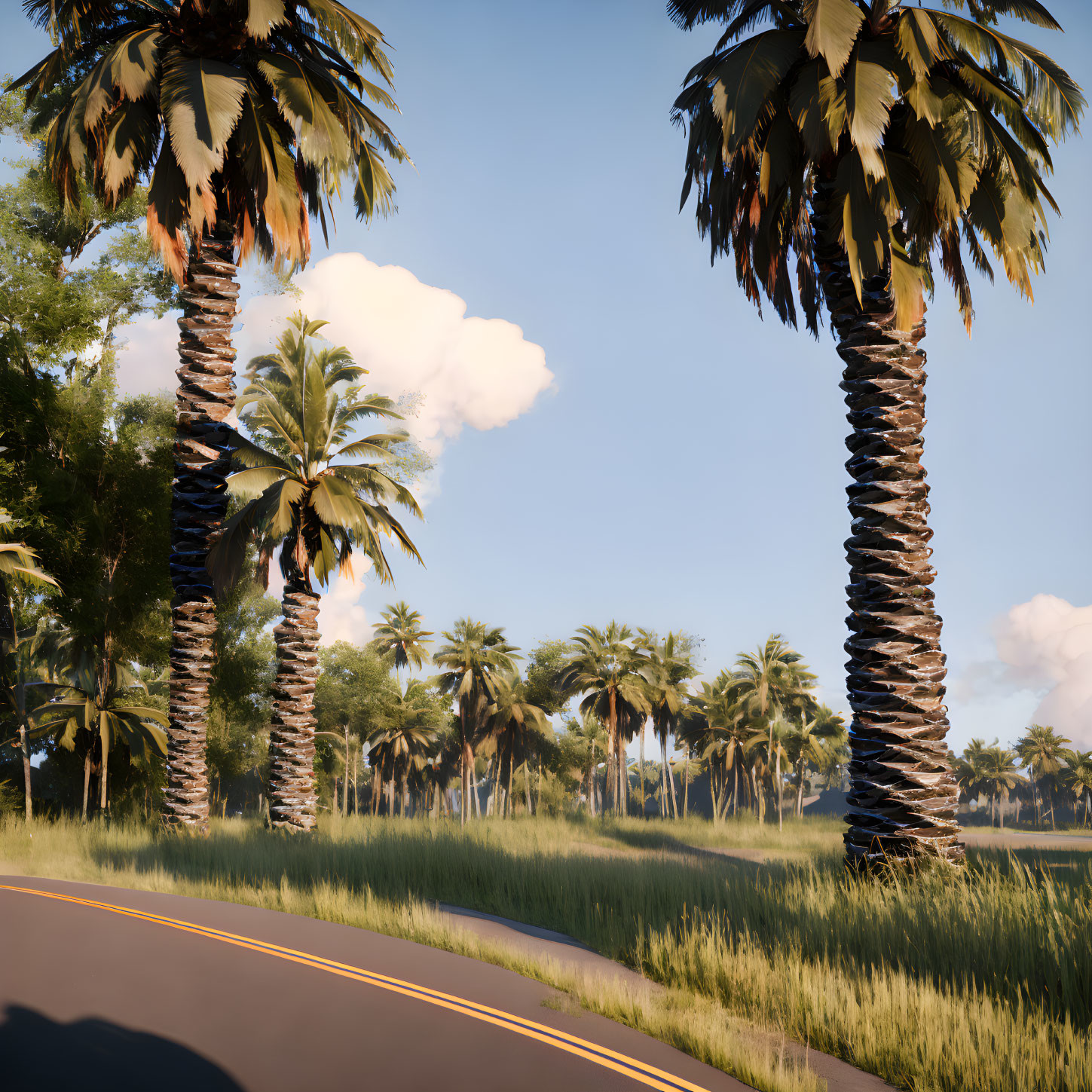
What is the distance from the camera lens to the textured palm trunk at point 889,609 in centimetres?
1048

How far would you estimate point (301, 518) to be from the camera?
19.1 meters

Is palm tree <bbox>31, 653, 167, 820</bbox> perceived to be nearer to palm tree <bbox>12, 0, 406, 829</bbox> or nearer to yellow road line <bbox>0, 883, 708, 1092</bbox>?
palm tree <bbox>12, 0, 406, 829</bbox>

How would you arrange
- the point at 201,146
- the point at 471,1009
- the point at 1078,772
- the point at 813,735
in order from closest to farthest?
the point at 471,1009 → the point at 201,146 → the point at 813,735 → the point at 1078,772

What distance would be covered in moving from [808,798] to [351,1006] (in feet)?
437

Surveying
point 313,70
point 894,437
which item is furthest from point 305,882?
point 313,70

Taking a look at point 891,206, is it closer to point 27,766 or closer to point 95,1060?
point 95,1060

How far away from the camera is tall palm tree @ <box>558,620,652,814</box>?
171 feet

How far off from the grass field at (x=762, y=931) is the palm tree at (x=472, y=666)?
37.4 metres

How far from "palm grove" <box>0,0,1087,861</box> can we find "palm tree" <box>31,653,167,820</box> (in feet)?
0.36

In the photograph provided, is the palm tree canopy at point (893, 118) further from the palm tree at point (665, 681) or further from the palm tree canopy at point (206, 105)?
the palm tree at point (665, 681)

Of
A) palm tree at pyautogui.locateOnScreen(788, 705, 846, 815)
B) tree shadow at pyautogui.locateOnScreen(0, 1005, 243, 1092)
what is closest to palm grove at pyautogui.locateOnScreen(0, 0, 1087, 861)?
tree shadow at pyautogui.locateOnScreen(0, 1005, 243, 1092)

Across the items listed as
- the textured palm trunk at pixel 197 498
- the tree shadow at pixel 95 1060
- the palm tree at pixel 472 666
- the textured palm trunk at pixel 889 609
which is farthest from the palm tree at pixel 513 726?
the tree shadow at pixel 95 1060

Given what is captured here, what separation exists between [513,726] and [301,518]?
40.6 m

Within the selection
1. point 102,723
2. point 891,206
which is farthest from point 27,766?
point 891,206
